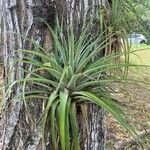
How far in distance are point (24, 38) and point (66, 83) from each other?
1.32 ft

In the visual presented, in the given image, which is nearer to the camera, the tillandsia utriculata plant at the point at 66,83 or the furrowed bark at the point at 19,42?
the tillandsia utriculata plant at the point at 66,83

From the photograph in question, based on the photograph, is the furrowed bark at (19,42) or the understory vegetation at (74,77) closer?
the understory vegetation at (74,77)

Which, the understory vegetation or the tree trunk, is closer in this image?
the understory vegetation

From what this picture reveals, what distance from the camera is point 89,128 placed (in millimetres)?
2410

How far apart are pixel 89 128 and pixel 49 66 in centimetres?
50

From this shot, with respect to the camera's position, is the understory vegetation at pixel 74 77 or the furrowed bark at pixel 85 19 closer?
the understory vegetation at pixel 74 77

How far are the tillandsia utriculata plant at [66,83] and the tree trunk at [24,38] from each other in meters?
0.07

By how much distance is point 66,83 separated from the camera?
2109 millimetres

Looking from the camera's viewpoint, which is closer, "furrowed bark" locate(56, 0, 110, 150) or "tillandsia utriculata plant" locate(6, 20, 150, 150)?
"tillandsia utriculata plant" locate(6, 20, 150, 150)

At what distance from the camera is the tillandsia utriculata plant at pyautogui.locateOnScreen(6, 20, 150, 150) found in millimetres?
2062

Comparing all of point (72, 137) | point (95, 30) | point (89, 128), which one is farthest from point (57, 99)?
point (95, 30)

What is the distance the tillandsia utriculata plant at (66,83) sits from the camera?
2.06 metres

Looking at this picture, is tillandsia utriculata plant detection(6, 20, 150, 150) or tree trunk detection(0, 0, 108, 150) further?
tree trunk detection(0, 0, 108, 150)

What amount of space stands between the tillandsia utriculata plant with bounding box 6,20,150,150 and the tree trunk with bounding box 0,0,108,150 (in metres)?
0.07
